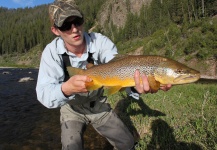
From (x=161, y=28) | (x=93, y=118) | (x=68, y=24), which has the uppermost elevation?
(x=68, y=24)

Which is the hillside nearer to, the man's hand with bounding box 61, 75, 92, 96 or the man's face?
the man's face

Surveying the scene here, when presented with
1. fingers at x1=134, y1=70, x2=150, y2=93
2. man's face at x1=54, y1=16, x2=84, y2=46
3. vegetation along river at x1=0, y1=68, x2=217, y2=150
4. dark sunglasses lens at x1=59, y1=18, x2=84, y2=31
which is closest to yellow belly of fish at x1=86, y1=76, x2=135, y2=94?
fingers at x1=134, y1=70, x2=150, y2=93

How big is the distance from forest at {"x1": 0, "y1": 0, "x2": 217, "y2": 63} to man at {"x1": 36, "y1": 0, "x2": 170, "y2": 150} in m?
29.7

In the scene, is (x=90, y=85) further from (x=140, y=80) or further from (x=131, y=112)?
(x=131, y=112)

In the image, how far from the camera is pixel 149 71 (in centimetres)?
330

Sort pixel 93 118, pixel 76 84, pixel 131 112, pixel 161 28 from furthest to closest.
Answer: pixel 161 28
pixel 131 112
pixel 93 118
pixel 76 84

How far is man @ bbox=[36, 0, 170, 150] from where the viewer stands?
3912 mm

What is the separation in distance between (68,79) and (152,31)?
69.9 metres

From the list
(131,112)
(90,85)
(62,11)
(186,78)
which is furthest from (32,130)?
(186,78)

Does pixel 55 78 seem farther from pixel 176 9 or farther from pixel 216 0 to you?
pixel 176 9

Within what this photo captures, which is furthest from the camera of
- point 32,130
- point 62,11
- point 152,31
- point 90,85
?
point 152,31

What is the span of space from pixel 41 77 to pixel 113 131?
1768 mm

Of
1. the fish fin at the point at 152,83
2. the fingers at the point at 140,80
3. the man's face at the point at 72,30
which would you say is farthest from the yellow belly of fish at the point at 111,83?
the man's face at the point at 72,30

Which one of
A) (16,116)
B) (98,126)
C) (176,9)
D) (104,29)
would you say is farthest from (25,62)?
(98,126)
